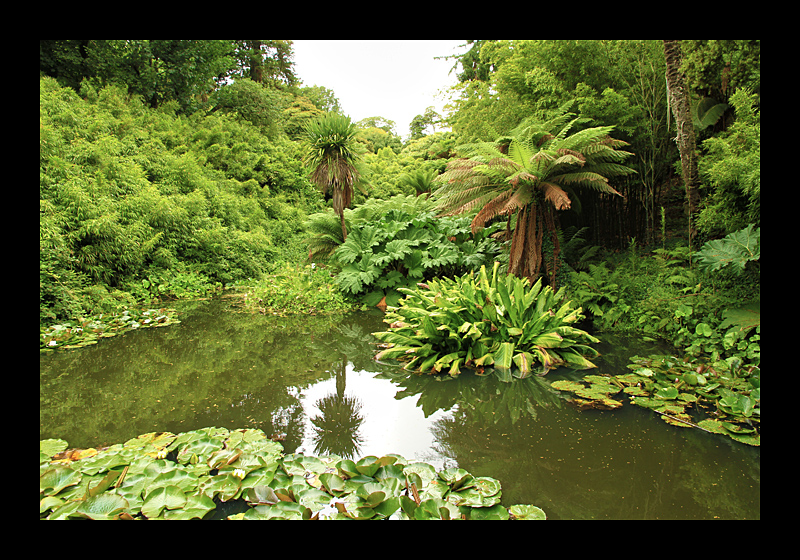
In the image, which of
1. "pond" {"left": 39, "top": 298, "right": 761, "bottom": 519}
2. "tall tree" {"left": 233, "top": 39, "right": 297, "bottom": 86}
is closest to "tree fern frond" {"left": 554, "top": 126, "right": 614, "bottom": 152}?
"pond" {"left": 39, "top": 298, "right": 761, "bottom": 519}

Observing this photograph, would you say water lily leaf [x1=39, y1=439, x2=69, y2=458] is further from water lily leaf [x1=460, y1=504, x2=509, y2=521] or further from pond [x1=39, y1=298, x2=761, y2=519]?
water lily leaf [x1=460, y1=504, x2=509, y2=521]

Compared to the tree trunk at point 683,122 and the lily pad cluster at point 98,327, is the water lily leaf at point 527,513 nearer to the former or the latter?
the tree trunk at point 683,122

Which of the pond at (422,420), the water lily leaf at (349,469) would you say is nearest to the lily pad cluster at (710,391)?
the pond at (422,420)

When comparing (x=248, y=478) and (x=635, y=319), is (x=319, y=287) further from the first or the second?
(x=248, y=478)

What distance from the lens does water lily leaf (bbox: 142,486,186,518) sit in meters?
1.71

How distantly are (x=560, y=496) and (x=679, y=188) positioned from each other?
6985 millimetres

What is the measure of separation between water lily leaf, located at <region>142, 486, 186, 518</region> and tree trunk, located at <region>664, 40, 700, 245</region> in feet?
19.0

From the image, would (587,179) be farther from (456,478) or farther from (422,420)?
(456,478)

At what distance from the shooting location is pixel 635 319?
189 inches

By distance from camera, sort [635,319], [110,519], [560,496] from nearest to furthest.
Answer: [110,519], [560,496], [635,319]

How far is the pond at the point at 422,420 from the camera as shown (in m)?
1.92

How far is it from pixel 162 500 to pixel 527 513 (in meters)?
1.63

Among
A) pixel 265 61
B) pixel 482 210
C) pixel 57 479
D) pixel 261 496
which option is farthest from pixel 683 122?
pixel 265 61
